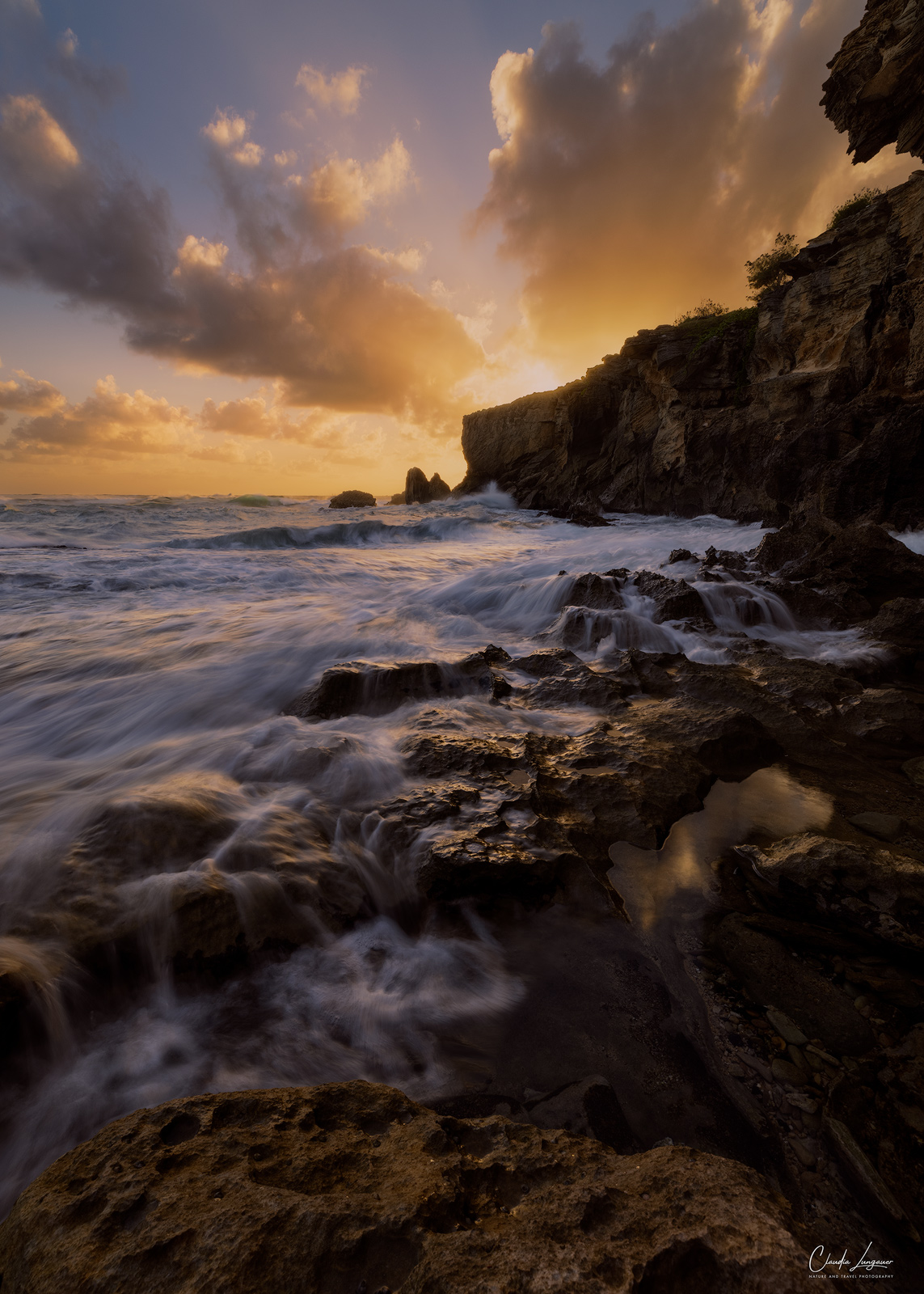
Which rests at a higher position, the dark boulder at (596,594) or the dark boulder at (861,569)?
the dark boulder at (861,569)

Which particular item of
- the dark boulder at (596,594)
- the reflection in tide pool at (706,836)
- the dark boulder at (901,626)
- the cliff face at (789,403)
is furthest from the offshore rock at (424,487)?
the reflection in tide pool at (706,836)

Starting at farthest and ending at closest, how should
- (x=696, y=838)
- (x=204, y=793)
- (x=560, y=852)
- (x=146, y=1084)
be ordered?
1. (x=204, y=793)
2. (x=696, y=838)
3. (x=560, y=852)
4. (x=146, y=1084)

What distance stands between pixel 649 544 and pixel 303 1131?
572 inches

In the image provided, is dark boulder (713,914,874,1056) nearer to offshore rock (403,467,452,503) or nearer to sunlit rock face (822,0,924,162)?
sunlit rock face (822,0,924,162)

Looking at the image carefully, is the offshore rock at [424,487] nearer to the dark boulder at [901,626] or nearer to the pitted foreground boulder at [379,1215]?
the dark boulder at [901,626]

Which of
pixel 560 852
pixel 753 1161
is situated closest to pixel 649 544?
pixel 560 852

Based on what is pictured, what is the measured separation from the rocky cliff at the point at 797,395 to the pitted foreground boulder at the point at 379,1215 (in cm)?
1119

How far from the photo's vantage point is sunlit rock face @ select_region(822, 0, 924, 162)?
11039 mm

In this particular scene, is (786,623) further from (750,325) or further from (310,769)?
(750,325)

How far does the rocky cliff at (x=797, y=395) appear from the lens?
10242mm

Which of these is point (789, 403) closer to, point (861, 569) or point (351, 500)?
point (861, 569)

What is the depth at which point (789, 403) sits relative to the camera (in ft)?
50.4

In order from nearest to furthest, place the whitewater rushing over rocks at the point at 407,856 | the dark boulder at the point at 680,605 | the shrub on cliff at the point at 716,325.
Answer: the whitewater rushing over rocks at the point at 407,856, the dark boulder at the point at 680,605, the shrub on cliff at the point at 716,325

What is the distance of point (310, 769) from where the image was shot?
3.53m
